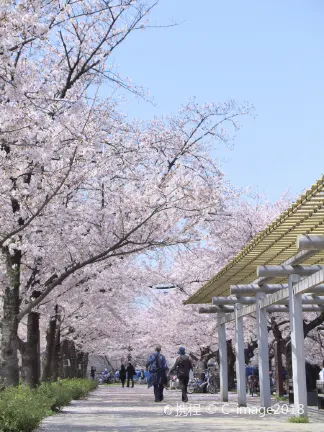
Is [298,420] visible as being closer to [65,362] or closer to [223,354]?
[223,354]

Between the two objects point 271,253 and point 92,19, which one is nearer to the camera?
point 271,253

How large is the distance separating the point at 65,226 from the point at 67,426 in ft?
19.4

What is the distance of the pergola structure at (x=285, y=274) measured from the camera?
11375 mm

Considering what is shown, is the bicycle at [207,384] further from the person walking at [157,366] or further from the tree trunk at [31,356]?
the tree trunk at [31,356]

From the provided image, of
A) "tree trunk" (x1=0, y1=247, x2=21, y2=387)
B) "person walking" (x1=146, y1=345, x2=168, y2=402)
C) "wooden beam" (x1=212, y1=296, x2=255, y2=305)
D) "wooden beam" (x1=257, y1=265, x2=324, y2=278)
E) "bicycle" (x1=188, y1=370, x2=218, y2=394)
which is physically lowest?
"bicycle" (x1=188, y1=370, x2=218, y2=394)

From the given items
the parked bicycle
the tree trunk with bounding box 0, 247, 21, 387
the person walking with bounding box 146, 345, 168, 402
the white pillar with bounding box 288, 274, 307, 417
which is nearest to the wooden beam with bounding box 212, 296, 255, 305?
the person walking with bounding box 146, 345, 168, 402

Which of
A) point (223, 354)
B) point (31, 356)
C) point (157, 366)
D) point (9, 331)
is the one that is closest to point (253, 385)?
point (223, 354)

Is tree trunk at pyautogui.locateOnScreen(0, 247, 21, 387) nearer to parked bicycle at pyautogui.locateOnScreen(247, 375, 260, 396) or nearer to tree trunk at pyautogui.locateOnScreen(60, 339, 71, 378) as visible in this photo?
parked bicycle at pyautogui.locateOnScreen(247, 375, 260, 396)

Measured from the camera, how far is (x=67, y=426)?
13250 mm

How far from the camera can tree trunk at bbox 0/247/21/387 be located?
16.1m

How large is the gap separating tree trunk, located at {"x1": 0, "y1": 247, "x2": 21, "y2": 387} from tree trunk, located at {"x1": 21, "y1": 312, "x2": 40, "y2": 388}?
4167 mm

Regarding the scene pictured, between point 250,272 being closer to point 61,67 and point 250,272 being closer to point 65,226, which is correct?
point 65,226

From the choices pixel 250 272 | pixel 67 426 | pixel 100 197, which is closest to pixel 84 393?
pixel 100 197

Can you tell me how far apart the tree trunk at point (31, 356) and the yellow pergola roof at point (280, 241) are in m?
5.16
